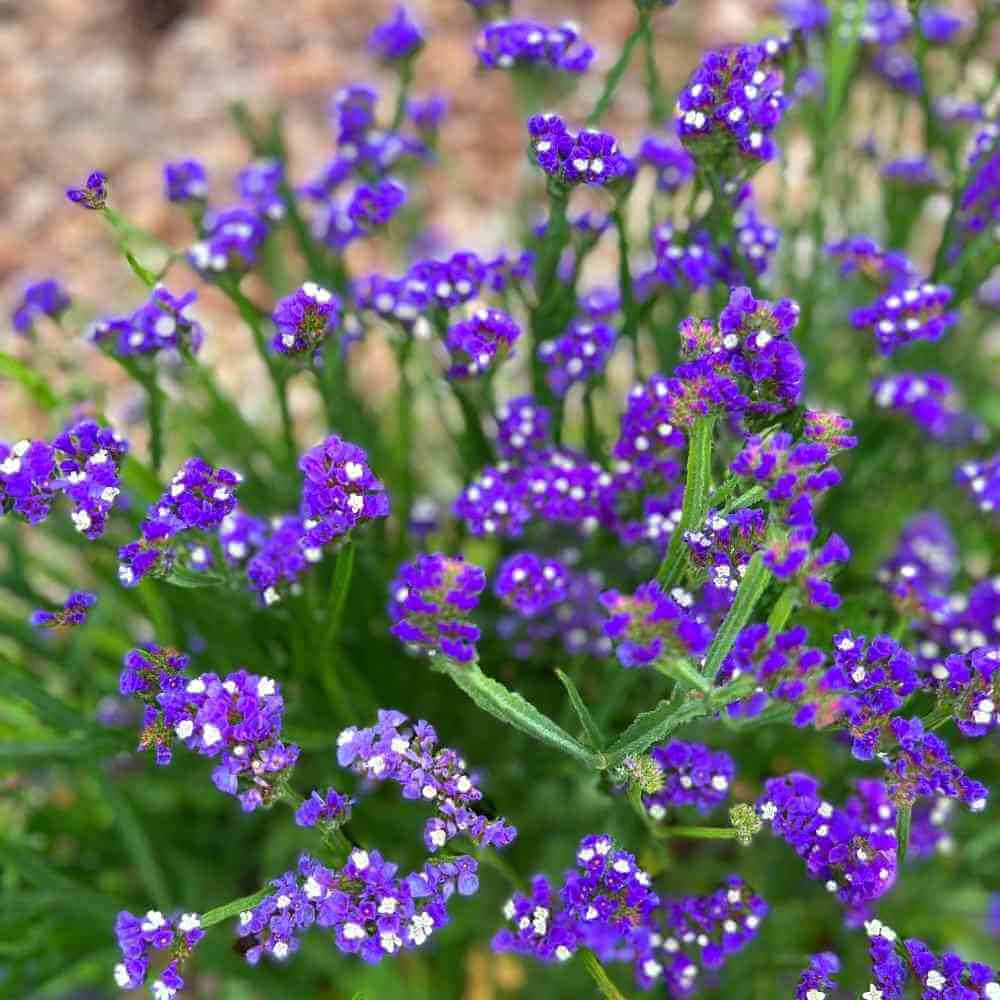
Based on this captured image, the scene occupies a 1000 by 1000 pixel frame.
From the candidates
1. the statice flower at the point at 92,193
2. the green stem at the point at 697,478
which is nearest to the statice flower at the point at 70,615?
the statice flower at the point at 92,193

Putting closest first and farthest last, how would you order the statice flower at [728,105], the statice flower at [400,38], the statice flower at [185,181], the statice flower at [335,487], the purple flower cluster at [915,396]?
the statice flower at [335,487] → the statice flower at [728,105] → the purple flower cluster at [915,396] → the statice flower at [185,181] → the statice flower at [400,38]

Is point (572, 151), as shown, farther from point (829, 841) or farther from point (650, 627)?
point (829, 841)

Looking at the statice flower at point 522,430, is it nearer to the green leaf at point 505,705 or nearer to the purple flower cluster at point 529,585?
the purple flower cluster at point 529,585

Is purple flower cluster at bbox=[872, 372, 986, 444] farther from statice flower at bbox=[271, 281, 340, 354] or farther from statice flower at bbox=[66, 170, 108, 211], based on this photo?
statice flower at bbox=[66, 170, 108, 211]

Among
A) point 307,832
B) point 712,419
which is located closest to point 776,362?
A: point 712,419

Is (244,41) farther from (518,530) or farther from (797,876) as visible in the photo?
(797,876)

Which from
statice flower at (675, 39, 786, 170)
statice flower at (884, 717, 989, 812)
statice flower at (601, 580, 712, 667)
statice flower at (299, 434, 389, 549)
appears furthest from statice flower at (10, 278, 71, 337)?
statice flower at (884, 717, 989, 812)

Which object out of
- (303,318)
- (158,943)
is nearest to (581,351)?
(303,318)
